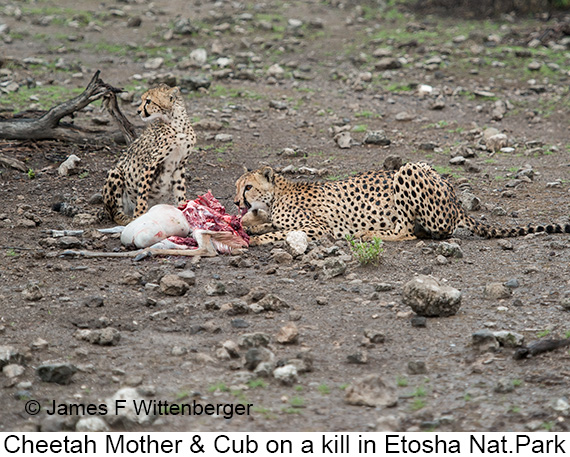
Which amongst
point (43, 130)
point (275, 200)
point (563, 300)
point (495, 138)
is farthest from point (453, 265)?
point (43, 130)

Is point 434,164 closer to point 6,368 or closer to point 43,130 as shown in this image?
point 43,130

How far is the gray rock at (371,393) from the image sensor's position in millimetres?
4168

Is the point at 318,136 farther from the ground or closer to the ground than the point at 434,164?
farther from the ground

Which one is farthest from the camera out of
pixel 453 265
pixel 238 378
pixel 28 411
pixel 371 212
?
pixel 371 212

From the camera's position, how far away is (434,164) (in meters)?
10.4

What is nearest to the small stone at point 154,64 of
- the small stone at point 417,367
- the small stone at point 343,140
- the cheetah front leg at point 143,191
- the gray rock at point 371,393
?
the small stone at point 343,140

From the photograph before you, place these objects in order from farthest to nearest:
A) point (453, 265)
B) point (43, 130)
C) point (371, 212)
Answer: point (43, 130), point (371, 212), point (453, 265)

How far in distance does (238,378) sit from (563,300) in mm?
2366

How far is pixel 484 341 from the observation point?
4832 millimetres

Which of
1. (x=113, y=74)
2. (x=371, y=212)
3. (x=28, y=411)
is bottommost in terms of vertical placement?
(x=28, y=411)

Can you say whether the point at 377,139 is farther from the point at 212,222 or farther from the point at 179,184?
the point at 212,222

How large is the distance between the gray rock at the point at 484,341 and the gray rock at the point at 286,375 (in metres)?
1.16

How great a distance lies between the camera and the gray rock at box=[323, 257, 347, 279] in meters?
6.34

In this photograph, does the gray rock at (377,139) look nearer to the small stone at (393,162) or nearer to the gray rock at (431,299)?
the small stone at (393,162)
